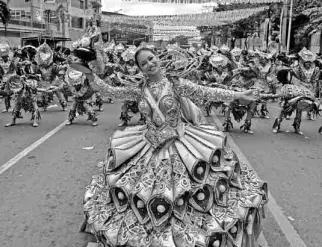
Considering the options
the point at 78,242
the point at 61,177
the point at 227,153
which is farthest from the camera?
the point at 61,177

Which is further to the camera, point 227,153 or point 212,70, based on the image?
point 212,70

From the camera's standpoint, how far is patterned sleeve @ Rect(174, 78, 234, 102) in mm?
3998

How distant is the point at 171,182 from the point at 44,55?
37.6 ft

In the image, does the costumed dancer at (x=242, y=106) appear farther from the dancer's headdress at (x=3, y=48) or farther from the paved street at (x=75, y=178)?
the dancer's headdress at (x=3, y=48)

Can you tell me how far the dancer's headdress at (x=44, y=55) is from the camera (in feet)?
45.5

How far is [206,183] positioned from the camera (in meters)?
3.53

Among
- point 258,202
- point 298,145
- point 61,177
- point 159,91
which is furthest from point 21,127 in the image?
point 258,202

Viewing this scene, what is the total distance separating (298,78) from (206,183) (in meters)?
7.43

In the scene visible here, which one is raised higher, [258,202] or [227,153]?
[227,153]

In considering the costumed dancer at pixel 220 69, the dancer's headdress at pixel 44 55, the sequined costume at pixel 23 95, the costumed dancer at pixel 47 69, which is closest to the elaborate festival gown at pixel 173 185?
the sequined costume at pixel 23 95

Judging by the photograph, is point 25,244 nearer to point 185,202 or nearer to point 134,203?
point 134,203

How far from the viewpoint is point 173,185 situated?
3.52 m

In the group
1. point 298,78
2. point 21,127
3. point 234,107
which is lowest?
point 21,127

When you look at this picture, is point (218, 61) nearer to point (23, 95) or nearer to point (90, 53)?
point (23, 95)
